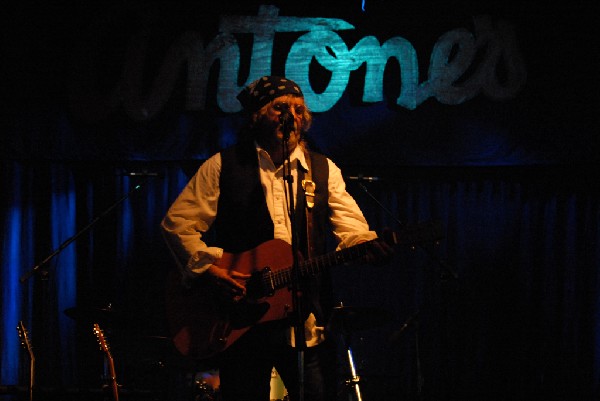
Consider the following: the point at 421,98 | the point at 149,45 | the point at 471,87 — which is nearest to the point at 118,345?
the point at 149,45

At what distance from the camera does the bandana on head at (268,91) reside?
3.79m

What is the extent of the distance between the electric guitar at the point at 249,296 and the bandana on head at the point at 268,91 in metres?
0.81

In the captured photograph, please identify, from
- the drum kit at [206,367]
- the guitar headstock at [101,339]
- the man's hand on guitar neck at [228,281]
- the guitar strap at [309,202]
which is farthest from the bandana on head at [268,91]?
the guitar headstock at [101,339]

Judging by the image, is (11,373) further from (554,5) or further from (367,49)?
(554,5)

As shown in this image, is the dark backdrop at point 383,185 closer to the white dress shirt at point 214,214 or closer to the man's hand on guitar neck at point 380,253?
the white dress shirt at point 214,214

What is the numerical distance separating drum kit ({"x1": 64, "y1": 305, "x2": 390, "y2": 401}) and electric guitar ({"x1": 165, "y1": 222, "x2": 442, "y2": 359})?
114 centimetres

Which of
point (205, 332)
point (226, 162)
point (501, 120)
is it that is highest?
point (501, 120)

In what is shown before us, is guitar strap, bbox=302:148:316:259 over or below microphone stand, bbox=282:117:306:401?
over

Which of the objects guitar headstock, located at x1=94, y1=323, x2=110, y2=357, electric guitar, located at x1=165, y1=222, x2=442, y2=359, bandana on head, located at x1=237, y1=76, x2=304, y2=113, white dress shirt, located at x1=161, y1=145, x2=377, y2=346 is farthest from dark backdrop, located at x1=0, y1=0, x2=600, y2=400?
electric guitar, located at x1=165, y1=222, x2=442, y2=359

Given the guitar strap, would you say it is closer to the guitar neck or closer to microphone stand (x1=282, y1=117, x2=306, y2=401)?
the guitar neck

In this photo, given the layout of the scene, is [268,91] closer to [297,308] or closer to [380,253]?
[380,253]

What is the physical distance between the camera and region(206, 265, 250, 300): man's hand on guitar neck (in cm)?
344

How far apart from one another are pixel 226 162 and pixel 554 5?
337cm

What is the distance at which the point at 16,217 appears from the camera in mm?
6211
